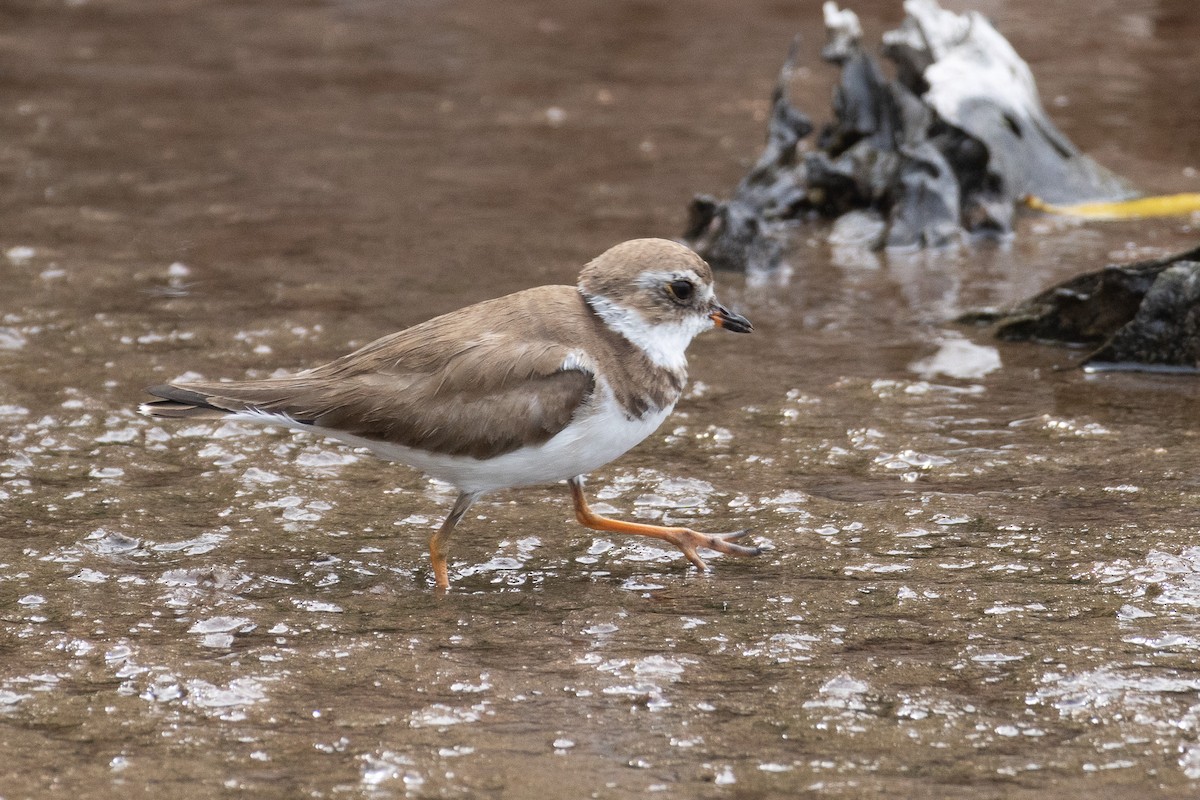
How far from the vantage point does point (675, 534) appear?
5.89m

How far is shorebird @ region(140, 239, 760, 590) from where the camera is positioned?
18.3 ft

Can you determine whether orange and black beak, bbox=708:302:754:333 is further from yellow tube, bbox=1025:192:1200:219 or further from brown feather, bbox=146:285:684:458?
yellow tube, bbox=1025:192:1200:219


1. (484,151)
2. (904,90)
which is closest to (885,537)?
(904,90)

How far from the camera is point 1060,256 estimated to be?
31.9 feet

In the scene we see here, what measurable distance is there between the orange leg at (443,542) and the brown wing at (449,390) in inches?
10.7

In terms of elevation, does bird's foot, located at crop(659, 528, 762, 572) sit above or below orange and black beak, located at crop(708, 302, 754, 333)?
below

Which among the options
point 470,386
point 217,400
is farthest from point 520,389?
point 217,400

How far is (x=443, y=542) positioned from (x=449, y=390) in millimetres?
615

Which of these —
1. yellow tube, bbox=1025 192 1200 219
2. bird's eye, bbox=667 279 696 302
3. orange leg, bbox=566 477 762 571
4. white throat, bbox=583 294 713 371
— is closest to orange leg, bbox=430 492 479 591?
orange leg, bbox=566 477 762 571

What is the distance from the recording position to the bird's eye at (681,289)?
19.5 ft

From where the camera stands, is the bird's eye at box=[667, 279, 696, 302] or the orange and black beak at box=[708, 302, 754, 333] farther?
the orange and black beak at box=[708, 302, 754, 333]

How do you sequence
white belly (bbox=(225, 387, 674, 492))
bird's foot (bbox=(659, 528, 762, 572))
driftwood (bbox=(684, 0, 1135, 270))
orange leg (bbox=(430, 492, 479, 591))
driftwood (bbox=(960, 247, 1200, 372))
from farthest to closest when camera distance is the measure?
driftwood (bbox=(684, 0, 1135, 270)) → driftwood (bbox=(960, 247, 1200, 372)) → bird's foot (bbox=(659, 528, 762, 572)) → orange leg (bbox=(430, 492, 479, 591)) → white belly (bbox=(225, 387, 674, 492))

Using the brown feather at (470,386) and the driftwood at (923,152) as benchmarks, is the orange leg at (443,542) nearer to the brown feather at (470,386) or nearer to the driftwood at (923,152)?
the brown feather at (470,386)

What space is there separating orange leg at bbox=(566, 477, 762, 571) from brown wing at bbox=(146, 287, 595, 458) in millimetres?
506
